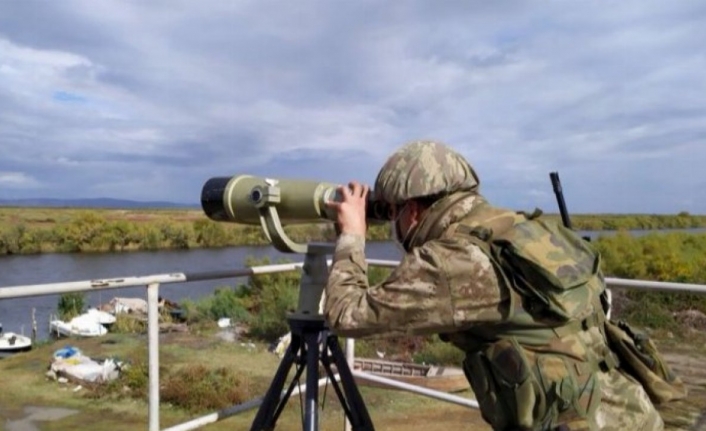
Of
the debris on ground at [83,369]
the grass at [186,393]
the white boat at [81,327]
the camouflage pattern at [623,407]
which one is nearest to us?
the camouflage pattern at [623,407]

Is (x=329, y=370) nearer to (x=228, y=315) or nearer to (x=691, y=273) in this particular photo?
(x=228, y=315)

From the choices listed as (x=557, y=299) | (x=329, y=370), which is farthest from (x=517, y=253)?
(x=329, y=370)

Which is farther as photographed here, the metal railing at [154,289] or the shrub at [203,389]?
the shrub at [203,389]

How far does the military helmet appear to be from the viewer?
5.02 feet

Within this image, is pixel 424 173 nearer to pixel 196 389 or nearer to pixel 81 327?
pixel 196 389

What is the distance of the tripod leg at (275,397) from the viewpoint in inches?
78.2

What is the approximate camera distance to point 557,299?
140 cm

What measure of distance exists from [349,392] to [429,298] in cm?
77

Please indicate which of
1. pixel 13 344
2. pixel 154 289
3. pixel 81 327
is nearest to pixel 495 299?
pixel 154 289

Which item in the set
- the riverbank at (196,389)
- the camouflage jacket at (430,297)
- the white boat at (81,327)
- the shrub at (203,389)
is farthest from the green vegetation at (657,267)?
the white boat at (81,327)

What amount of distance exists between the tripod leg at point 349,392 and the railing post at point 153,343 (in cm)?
53

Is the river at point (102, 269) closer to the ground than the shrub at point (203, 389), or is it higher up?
closer to the ground

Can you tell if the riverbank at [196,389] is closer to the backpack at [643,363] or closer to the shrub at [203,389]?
the shrub at [203,389]

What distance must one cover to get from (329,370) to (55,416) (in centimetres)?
386
